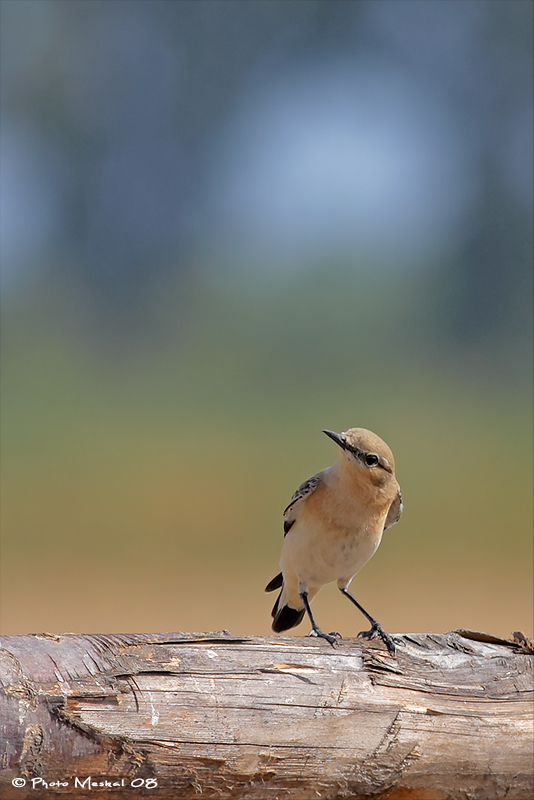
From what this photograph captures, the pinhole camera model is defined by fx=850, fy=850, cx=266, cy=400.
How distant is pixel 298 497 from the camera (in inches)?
172

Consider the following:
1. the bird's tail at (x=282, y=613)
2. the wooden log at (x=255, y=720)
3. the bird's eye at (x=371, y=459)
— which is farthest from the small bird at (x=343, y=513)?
the wooden log at (x=255, y=720)

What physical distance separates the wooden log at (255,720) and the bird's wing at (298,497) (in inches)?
62.5

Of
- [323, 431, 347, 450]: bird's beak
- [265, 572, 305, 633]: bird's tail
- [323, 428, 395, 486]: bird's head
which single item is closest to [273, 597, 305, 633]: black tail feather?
[265, 572, 305, 633]: bird's tail

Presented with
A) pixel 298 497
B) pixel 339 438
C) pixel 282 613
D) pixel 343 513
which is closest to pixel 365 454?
pixel 339 438

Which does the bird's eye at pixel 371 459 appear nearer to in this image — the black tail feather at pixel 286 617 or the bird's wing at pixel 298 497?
the bird's wing at pixel 298 497

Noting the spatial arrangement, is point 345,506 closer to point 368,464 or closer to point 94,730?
point 368,464

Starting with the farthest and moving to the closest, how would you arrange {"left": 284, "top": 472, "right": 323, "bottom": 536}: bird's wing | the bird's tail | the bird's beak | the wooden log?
the bird's tail → {"left": 284, "top": 472, "right": 323, "bottom": 536}: bird's wing → the bird's beak → the wooden log

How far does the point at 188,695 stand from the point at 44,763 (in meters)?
0.42

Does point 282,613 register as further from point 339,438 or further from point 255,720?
point 255,720

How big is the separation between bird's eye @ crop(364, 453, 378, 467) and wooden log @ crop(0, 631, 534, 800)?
1.30 metres

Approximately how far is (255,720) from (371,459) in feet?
5.67

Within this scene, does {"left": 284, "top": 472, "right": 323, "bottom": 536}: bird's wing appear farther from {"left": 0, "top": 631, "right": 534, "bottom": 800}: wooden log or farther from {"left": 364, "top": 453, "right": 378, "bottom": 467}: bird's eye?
{"left": 0, "top": 631, "right": 534, "bottom": 800}: wooden log

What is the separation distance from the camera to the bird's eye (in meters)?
3.91

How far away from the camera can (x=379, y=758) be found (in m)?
2.43
